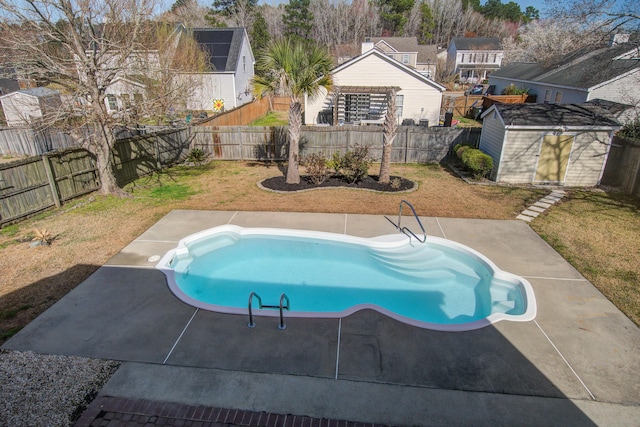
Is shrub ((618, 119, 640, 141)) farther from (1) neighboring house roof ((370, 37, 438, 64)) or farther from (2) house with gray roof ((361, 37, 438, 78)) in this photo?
(1) neighboring house roof ((370, 37, 438, 64))

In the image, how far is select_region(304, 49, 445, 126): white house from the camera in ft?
78.2

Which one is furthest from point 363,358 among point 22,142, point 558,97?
point 558,97

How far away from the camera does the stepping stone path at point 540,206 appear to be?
11.1m

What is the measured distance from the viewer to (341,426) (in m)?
4.38

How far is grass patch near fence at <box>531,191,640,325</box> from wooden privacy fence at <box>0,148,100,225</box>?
14780 mm

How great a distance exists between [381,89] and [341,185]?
11.8 m

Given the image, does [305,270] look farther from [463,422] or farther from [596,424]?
[596,424]

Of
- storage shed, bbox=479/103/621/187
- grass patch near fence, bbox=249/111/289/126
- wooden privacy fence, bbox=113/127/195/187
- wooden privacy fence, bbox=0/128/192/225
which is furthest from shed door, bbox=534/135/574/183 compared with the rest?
grass patch near fence, bbox=249/111/289/126

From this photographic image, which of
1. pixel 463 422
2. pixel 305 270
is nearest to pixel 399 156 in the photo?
pixel 305 270

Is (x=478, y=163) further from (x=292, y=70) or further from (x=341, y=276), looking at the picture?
(x=341, y=276)

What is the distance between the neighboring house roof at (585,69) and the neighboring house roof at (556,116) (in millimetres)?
3594

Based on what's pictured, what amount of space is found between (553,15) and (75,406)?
2066cm

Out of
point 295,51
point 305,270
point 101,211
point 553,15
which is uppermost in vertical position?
point 553,15

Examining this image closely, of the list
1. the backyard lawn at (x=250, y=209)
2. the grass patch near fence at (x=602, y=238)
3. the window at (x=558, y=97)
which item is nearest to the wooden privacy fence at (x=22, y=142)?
the backyard lawn at (x=250, y=209)
